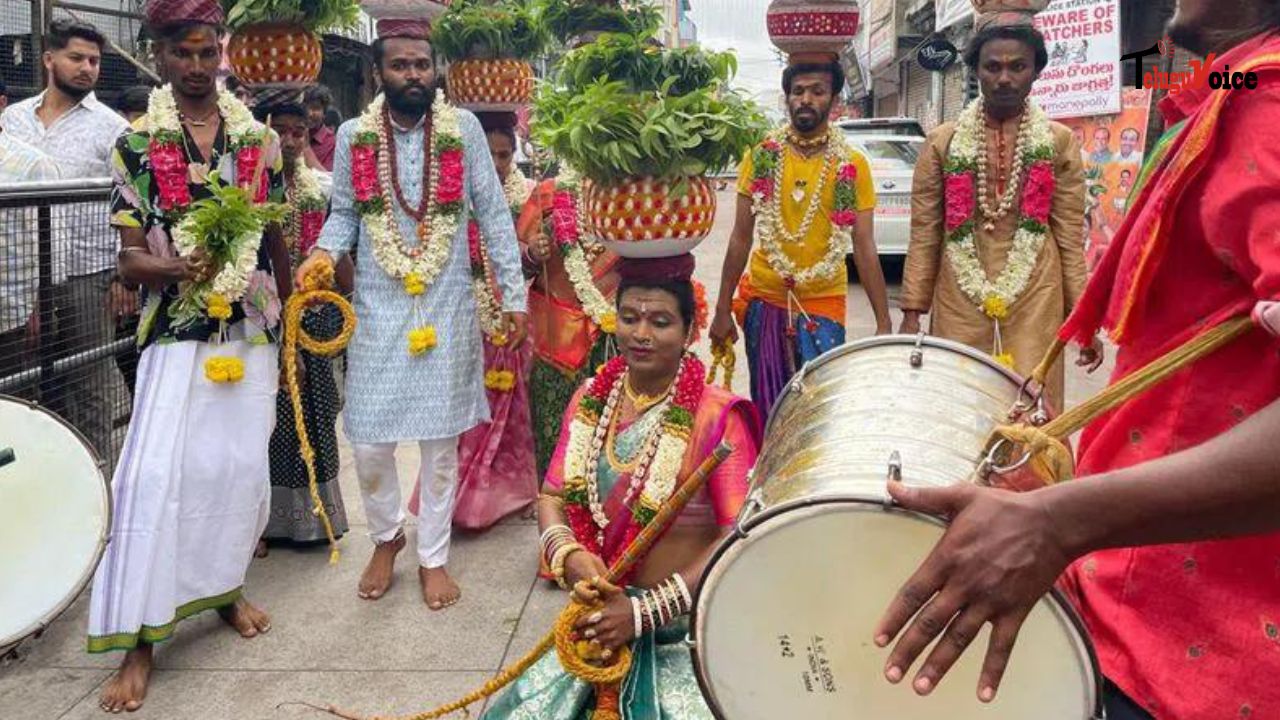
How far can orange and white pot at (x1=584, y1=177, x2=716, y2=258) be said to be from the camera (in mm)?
3455

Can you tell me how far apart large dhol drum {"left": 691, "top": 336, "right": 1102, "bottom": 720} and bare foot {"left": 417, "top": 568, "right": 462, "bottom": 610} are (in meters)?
2.71

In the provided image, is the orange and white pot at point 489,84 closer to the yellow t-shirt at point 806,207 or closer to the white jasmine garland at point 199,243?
the yellow t-shirt at point 806,207

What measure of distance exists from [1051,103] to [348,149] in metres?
9.34

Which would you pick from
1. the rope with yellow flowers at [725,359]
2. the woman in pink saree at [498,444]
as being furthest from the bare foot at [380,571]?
the rope with yellow flowers at [725,359]

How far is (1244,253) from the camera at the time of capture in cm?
125

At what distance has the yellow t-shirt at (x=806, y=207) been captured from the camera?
4.89 meters

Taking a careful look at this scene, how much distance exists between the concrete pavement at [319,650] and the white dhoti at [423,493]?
8.9 inches

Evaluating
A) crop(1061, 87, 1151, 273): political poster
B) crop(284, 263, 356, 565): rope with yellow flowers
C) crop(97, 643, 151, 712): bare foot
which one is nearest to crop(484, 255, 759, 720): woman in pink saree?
crop(284, 263, 356, 565): rope with yellow flowers

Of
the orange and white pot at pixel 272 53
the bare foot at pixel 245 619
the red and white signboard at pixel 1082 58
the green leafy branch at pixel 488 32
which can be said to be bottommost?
the bare foot at pixel 245 619

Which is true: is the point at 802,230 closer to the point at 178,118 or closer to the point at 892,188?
the point at 178,118

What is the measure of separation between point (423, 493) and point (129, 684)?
4.23 feet

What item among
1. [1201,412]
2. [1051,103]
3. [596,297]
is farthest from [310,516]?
[1051,103]

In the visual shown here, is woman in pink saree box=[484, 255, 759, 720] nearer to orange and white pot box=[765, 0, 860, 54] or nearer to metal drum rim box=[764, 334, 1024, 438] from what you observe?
metal drum rim box=[764, 334, 1024, 438]

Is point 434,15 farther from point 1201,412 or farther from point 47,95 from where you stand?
point 1201,412
